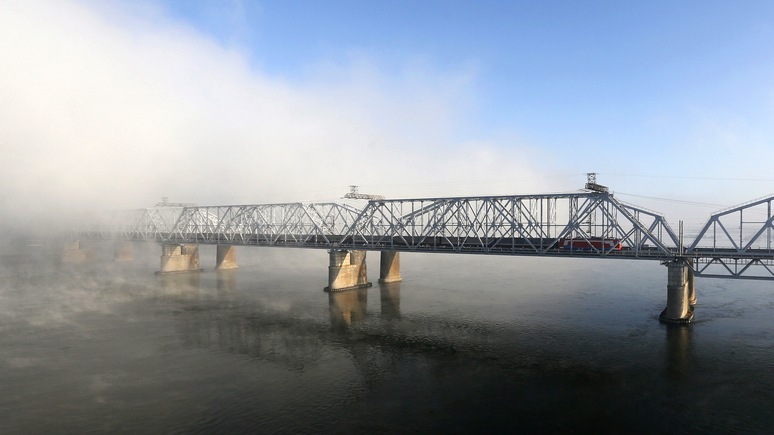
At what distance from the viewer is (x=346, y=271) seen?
87500 millimetres

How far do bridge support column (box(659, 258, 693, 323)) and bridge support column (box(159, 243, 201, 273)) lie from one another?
355 feet

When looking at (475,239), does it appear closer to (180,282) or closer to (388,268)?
(388,268)

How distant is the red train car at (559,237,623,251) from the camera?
61.0m

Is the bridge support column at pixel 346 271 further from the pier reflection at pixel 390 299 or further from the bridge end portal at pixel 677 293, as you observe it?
the bridge end portal at pixel 677 293

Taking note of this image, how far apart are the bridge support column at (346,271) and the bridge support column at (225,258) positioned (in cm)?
5141

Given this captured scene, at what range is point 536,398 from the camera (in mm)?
34312

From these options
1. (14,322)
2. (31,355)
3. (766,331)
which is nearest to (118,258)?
(14,322)

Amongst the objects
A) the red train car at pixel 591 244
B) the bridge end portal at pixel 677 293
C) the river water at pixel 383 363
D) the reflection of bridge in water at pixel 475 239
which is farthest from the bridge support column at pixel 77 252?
the bridge end portal at pixel 677 293

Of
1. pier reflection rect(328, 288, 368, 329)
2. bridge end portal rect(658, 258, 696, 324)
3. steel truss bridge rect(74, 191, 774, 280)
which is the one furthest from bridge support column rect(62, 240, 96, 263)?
bridge end portal rect(658, 258, 696, 324)

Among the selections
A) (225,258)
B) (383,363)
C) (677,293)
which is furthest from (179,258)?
(677,293)

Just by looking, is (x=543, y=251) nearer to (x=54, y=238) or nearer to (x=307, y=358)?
(x=307, y=358)

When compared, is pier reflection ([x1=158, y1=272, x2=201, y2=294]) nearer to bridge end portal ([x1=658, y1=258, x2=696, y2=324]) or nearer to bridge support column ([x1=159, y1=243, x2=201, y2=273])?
bridge support column ([x1=159, y1=243, x2=201, y2=273])

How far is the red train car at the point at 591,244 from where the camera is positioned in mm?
61028

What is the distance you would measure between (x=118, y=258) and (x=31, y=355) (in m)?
131
